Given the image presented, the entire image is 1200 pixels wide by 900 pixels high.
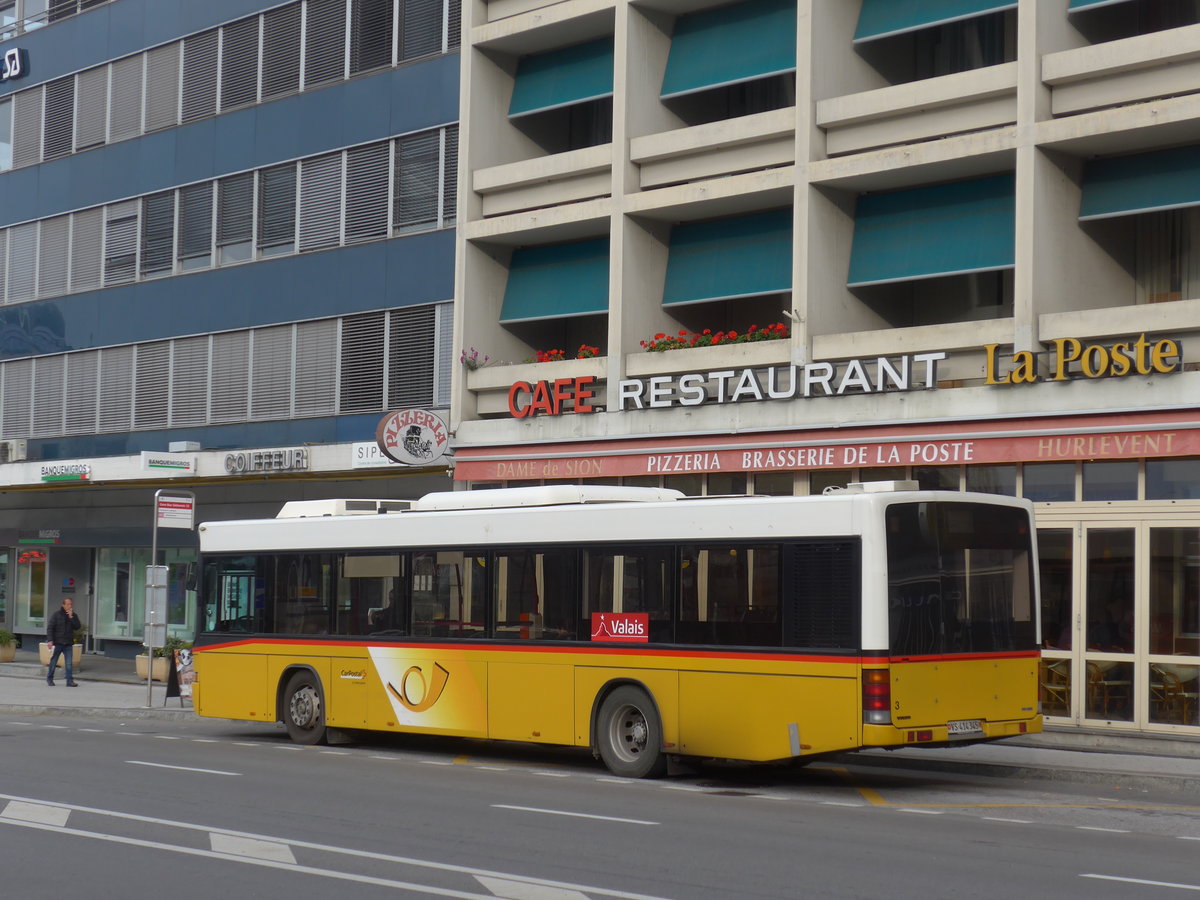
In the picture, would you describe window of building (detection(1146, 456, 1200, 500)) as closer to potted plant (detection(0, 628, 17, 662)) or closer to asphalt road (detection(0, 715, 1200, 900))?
asphalt road (detection(0, 715, 1200, 900))

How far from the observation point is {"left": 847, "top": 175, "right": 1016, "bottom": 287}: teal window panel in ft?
69.2

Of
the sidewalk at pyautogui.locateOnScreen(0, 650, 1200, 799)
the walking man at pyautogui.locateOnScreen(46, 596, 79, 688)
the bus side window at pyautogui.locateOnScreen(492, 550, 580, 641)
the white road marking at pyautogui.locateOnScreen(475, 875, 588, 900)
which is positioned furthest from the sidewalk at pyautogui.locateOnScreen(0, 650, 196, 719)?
the white road marking at pyautogui.locateOnScreen(475, 875, 588, 900)

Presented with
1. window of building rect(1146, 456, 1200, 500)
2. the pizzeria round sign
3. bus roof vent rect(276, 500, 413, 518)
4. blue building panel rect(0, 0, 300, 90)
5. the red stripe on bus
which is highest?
blue building panel rect(0, 0, 300, 90)

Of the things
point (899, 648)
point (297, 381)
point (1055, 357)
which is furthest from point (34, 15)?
point (899, 648)

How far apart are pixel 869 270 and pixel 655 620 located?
344 inches

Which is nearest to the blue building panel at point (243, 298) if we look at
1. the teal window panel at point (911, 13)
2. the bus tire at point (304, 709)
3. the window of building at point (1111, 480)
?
the teal window panel at point (911, 13)

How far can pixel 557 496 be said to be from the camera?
17.4 m

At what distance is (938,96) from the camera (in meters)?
21.4

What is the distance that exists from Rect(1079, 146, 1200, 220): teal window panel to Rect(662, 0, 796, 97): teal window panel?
16.6 ft

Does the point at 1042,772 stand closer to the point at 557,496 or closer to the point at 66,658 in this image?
the point at 557,496

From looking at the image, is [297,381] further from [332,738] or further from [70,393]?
[332,738]

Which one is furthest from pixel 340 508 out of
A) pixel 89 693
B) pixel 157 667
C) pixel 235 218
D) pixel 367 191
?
pixel 235 218

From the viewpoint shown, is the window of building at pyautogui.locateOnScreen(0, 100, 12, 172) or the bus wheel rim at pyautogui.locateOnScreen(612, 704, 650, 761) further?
the window of building at pyautogui.locateOnScreen(0, 100, 12, 172)

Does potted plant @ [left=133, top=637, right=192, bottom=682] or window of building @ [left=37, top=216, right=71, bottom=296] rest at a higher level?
window of building @ [left=37, top=216, right=71, bottom=296]
